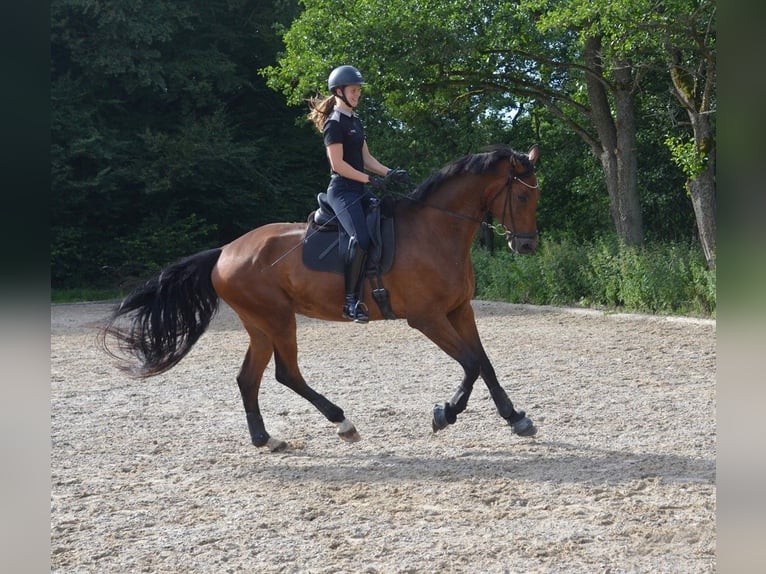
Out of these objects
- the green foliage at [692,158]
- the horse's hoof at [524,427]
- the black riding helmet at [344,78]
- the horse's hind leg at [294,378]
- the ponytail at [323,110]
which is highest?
the green foliage at [692,158]

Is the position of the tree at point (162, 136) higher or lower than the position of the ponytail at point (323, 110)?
higher

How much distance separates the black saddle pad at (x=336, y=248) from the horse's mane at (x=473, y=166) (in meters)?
0.38

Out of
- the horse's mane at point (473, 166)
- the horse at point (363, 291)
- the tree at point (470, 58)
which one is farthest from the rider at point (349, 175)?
the tree at point (470, 58)

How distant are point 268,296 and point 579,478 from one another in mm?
2797

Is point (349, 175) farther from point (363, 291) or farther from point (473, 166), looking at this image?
point (473, 166)

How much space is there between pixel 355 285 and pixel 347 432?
1.14 m

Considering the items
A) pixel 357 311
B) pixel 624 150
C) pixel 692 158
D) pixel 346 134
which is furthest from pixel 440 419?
pixel 624 150

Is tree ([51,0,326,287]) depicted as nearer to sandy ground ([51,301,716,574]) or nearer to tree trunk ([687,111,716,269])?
tree trunk ([687,111,716,269])

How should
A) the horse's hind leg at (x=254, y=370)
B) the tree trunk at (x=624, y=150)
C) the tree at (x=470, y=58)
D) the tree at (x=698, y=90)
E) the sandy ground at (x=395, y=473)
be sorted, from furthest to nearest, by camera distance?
the tree trunk at (x=624, y=150), the tree at (x=470, y=58), the tree at (x=698, y=90), the horse's hind leg at (x=254, y=370), the sandy ground at (x=395, y=473)

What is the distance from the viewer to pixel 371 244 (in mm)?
6523

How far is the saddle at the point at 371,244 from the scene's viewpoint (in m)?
6.51

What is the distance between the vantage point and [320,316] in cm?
690

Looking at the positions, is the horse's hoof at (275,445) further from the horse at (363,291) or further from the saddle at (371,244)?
the saddle at (371,244)
